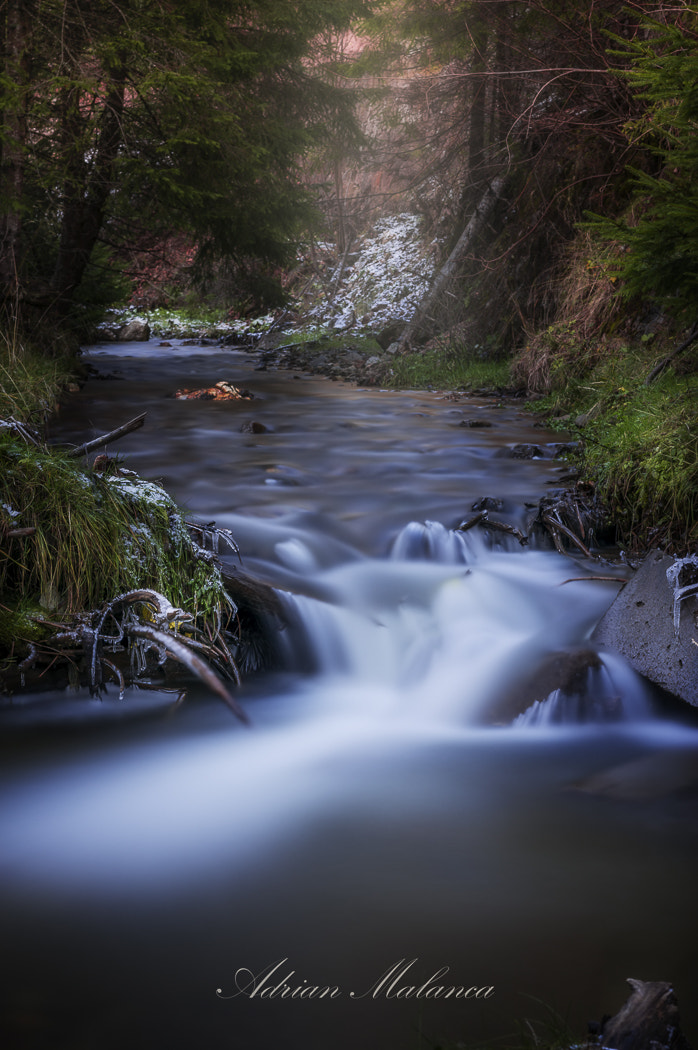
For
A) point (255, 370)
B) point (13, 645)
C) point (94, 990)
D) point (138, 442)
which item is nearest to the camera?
point (94, 990)

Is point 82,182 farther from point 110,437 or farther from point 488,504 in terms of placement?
point 488,504

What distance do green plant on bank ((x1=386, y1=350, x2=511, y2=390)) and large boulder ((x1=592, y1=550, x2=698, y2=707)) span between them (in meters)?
7.38

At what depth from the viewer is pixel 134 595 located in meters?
3.42

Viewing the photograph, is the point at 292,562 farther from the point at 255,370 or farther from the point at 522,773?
the point at 255,370

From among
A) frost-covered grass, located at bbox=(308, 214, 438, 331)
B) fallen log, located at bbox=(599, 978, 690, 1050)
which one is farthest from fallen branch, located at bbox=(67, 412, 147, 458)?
frost-covered grass, located at bbox=(308, 214, 438, 331)

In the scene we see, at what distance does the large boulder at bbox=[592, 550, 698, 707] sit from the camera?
3.65 meters

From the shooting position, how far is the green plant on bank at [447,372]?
1157 cm

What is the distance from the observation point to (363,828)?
2.87m

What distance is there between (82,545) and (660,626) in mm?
2582

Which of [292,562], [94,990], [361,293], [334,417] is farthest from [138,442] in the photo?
[361,293]

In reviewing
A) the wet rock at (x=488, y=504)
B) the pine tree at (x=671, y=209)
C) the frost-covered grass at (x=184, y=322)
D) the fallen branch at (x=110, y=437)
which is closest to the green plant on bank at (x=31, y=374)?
the fallen branch at (x=110, y=437)

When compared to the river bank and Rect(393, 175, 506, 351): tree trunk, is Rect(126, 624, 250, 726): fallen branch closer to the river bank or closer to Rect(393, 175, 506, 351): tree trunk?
the river bank

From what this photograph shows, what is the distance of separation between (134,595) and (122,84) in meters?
6.56

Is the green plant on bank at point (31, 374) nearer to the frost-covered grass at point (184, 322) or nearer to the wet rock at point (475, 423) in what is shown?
the wet rock at point (475, 423)
